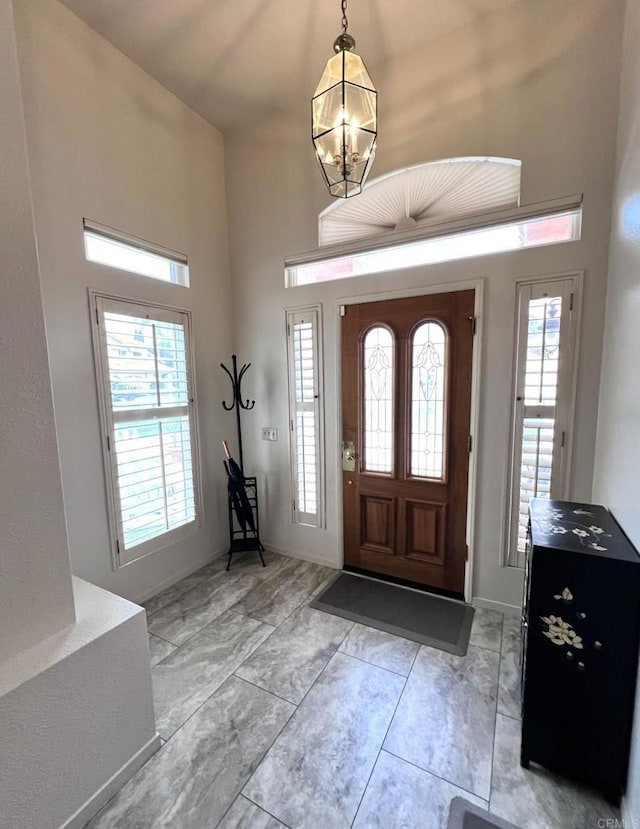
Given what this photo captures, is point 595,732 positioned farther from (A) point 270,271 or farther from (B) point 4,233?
(A) point 270,271

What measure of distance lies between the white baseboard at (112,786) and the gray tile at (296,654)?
0.50 m

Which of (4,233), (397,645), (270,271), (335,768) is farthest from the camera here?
(270,271)

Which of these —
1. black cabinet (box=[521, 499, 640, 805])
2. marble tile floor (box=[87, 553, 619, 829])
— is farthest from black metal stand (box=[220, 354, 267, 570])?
black cabinet (box=[521, 499, 640, 805])

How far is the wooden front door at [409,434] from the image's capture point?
7.87 ft

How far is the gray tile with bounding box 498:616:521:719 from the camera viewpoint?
171cm

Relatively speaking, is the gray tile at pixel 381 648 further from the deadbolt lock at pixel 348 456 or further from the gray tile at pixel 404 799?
the deadbolt lock at pixel 348 456

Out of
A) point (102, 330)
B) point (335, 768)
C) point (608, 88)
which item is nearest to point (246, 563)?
point (335, 768)

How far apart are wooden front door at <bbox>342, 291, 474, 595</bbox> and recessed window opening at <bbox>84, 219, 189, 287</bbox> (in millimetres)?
1414

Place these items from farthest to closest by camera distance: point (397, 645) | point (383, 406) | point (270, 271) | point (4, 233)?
point (270, 271) < point (383, 406) < point (397, 645) < point (4, 233)

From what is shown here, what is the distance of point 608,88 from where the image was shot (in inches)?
72.2

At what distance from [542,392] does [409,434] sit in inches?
35.0

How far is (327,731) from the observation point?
1589 millimetres

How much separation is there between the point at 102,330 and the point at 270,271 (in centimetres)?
142

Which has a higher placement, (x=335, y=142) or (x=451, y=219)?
(x=451, y=219)
